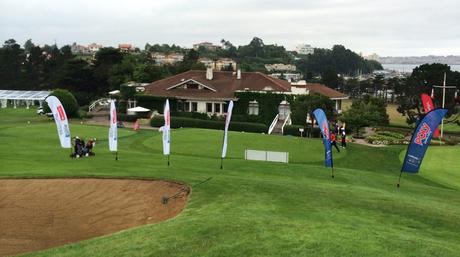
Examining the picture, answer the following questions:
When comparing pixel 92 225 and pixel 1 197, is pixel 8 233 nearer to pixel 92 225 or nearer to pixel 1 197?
pixel 92 225

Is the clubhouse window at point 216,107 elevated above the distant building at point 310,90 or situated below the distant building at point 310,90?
below

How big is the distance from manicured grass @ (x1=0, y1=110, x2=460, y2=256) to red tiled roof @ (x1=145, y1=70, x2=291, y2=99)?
32908 millimetres

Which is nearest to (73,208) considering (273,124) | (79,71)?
(273,124)

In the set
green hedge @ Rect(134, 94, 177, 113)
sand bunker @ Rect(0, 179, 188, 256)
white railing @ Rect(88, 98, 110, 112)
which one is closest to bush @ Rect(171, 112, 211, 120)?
green hedge @ Rect(134, 94, 177, 113)

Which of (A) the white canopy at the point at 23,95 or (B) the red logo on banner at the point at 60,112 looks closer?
(B) the red logo on banner at the point at 60,112

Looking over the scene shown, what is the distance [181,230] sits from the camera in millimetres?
12867

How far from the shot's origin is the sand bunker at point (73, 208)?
14.3m

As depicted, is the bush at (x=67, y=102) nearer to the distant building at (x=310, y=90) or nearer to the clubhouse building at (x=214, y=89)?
the clubhouse building at (x=214, y=89)

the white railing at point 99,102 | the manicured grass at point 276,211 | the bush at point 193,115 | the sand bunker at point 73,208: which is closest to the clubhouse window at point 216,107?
the bush at point 193,115

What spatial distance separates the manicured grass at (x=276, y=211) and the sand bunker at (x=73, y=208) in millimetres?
1162

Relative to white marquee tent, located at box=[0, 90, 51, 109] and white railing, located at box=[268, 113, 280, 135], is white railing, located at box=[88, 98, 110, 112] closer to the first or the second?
white marquee tent, located at box=[0, 90, 51, 109]

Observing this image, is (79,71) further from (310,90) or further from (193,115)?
(310,90)

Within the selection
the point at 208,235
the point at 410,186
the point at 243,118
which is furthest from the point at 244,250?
the point at 243,118

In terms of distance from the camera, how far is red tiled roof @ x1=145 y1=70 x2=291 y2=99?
213 ft
